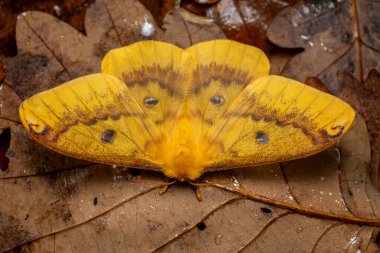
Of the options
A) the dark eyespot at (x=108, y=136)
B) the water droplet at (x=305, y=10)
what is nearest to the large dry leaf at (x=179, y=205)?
the dark eyespot at (x=108, y=136)

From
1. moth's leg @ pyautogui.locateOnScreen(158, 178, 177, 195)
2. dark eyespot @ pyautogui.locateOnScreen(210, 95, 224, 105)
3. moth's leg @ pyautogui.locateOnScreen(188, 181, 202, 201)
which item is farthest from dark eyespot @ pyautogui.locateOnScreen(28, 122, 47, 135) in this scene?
dark eyespot @ pyautogui.locateOnScreen(210, 95, 224, 105)

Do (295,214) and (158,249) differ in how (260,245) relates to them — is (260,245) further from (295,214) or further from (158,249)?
(158,249)

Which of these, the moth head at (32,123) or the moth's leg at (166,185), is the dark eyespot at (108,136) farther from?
the moth's leg at (166,185)


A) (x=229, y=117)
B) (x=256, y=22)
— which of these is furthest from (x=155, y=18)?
(x=229, y=117)

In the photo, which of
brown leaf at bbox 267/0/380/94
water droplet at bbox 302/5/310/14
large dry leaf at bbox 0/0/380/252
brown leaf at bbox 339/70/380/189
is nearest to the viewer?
large dry leaf at bbox 0/0/380/252

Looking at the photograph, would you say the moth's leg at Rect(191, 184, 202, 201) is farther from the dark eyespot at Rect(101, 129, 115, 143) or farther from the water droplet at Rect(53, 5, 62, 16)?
the water droplet at Rect(53, 5, 62, 16)

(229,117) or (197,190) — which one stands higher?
(229,117)

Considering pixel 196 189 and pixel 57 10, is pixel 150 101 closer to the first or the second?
pixel 196 189
